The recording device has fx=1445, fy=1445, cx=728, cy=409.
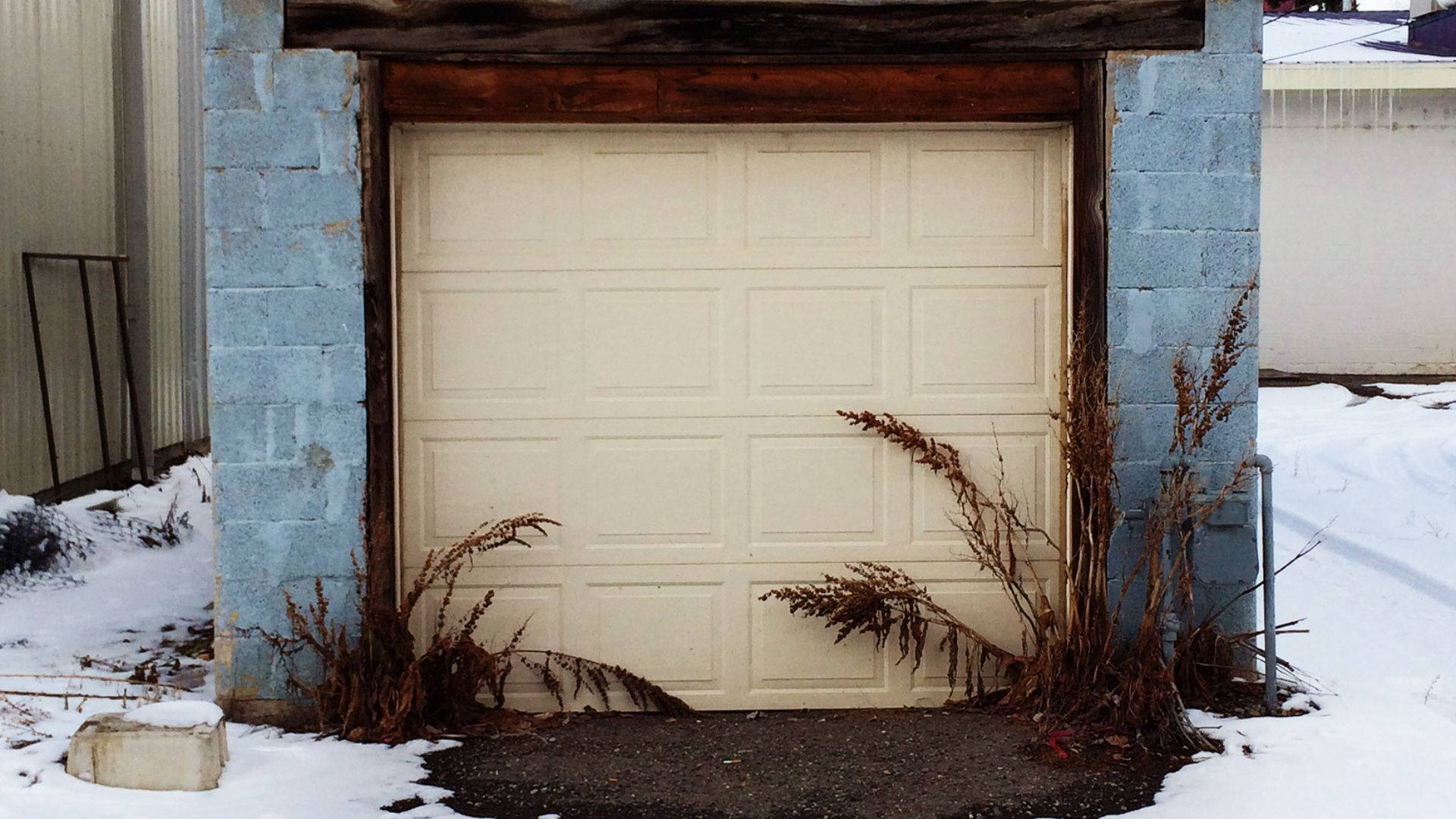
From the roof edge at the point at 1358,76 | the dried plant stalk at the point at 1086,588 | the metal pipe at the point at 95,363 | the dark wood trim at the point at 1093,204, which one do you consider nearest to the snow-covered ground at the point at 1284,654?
the dried plant stalk at the point at 1086,588

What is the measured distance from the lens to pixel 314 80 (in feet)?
17.0

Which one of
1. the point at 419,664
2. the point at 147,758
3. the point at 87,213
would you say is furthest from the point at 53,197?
the point at 147,758

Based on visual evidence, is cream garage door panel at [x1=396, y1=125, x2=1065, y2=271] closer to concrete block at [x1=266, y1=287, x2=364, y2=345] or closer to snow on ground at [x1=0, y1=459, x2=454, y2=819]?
concrete block at [x1=266, y1=287, x2=364, y2=345]

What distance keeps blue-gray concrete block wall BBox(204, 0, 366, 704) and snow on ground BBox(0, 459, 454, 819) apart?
1.72 ft

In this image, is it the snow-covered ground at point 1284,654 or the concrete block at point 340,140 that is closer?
the snow-covered ground at point 1284,654

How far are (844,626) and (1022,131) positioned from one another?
2.00 m

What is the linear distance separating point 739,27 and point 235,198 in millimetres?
1919

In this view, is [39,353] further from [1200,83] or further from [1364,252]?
[1364,252]

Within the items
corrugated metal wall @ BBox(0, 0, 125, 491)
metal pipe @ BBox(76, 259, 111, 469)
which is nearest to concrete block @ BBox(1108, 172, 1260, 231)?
corrugated metal wall @ BBox(0, 0, 125, 491)

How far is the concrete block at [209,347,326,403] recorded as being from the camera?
5.24m

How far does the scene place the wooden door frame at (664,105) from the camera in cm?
526

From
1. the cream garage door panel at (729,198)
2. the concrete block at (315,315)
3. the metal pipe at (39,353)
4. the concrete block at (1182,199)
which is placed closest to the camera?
the concrete block at (315,315)

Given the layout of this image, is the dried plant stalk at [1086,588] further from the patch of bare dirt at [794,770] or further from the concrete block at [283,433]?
the concrete block at [283,433]

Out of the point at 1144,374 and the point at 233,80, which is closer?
the point at 233,80
